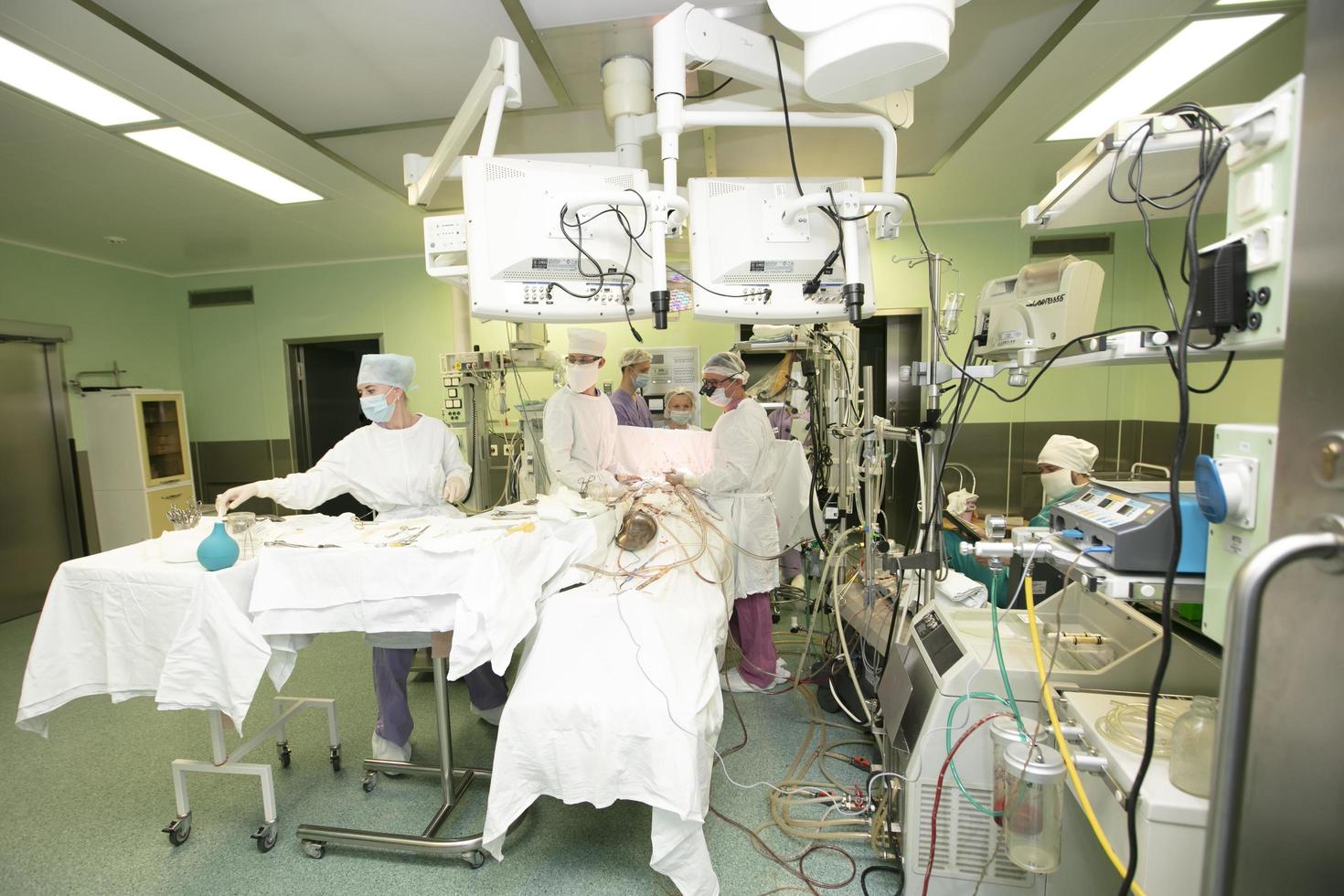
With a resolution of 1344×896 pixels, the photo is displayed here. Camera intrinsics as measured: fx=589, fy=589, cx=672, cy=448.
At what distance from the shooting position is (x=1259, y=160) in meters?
0.86

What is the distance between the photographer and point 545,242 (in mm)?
1803

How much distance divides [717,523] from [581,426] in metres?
1.02

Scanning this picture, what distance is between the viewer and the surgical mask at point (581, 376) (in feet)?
11.5

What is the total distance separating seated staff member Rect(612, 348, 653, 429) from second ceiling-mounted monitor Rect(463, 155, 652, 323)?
211 cm

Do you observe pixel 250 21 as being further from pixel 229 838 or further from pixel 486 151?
pixel 229 838

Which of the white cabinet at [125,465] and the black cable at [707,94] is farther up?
the black cable at [707,94]

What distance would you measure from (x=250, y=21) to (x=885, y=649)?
133 inches

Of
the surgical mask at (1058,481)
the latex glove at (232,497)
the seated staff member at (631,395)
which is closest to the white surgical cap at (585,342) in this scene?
the seated staff member at (631,395)

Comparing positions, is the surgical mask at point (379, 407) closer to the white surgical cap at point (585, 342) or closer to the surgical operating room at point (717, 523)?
the surgical operating room at point (717, 523)

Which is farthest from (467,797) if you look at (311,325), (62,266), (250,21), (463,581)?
(62,266)

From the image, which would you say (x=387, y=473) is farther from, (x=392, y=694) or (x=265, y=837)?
(x=265, y=837)

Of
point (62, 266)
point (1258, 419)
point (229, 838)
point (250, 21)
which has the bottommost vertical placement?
point (229, 838)

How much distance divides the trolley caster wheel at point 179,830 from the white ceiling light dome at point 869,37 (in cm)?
303

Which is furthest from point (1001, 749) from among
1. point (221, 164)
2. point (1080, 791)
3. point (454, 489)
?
point (221, 164)
